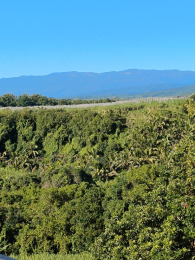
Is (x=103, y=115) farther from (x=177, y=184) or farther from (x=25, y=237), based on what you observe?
(x=177, y=184)

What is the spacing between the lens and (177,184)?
10422mm

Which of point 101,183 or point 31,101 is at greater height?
point 31,101

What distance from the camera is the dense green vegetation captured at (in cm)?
957

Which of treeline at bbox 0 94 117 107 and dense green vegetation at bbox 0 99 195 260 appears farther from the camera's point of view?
treeline at bbox 0 94 117 107

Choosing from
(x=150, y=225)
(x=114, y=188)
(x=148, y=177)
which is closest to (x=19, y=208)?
(x=114, y=188)

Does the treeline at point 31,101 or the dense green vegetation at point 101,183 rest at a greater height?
the treeline at point 31,101

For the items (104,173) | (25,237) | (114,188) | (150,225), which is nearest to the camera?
(150,225)

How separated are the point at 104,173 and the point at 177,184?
65.3 feet

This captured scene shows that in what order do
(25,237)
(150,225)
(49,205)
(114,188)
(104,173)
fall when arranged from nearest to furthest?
(150,225) → (25,237) → (49,205) → (114,188) → (104,173)

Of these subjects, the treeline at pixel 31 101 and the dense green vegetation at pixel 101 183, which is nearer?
the dense green vegetation at pixel 101 183

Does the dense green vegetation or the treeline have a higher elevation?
the treeline

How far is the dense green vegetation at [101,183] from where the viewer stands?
31.4ft

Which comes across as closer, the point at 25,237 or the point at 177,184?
the point at 177,184

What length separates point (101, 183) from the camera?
2938cm
